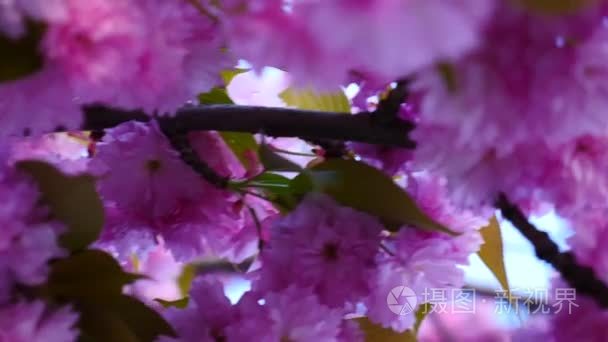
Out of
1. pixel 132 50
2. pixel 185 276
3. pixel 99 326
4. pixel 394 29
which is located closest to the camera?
pixel 394 29

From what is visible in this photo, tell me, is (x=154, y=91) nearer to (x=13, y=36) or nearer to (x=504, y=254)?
(x=13, y=36)

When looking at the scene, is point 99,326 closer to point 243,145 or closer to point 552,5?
point 243,145

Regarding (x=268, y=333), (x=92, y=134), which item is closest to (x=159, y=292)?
(x=92, y=134)

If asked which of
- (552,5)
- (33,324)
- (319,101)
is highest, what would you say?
(319,101)

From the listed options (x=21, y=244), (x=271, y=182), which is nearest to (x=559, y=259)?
(x=271, y=182)

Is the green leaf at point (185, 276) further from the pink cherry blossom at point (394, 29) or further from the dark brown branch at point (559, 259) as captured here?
the pink cherry blossom at point (394, 29)

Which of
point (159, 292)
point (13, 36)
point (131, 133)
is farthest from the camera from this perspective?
point (159, 292)

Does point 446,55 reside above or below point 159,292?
→ below

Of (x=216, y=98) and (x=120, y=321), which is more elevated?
(x=216, y=98)
